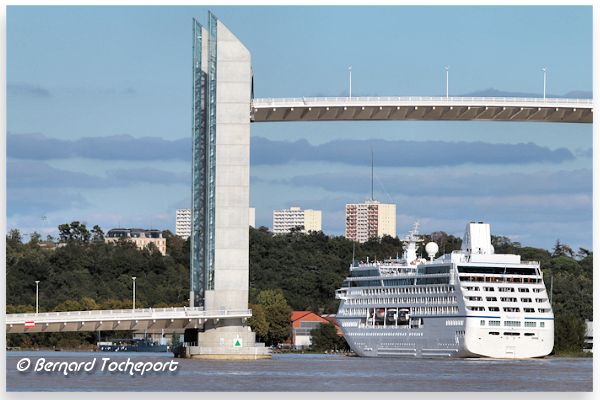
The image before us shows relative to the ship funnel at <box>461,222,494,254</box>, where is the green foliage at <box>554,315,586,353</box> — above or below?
below

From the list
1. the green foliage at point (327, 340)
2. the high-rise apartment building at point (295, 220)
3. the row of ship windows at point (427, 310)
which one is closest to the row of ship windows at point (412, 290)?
the row of ship windows at point (427, 310)

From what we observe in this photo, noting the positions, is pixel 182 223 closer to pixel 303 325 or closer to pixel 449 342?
pixel 303 325

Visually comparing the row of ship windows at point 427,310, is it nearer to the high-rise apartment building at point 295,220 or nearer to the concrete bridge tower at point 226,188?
the concrete bridge tower at point 226,188

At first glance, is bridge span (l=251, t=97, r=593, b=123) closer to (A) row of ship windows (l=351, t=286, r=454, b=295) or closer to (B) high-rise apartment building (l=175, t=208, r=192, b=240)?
(A) row of ship windows (l=351, t=286, r=454, b=295)

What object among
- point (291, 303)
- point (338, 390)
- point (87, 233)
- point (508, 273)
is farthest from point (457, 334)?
point (87, 233)

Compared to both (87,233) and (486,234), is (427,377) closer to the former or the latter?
(486,234)

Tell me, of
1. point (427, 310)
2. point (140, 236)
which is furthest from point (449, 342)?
point (140, 236)

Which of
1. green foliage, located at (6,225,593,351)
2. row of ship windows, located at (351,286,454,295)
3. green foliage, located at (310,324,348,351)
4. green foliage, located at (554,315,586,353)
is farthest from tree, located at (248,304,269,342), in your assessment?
green foliage, located at (554,315,586,353)
